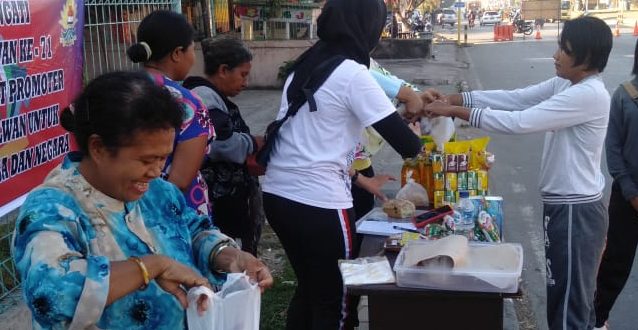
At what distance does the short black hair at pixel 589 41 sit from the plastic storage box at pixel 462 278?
927 millimetres

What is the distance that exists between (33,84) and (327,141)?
152 centimetres

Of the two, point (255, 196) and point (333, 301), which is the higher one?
point (255, 196)

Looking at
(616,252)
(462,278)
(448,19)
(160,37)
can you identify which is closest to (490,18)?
(448,19)

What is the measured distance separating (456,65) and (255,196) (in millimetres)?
18505

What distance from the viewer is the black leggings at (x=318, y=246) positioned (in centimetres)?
268

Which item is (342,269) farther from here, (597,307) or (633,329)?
(633,329)

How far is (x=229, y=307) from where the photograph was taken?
1.54 meters

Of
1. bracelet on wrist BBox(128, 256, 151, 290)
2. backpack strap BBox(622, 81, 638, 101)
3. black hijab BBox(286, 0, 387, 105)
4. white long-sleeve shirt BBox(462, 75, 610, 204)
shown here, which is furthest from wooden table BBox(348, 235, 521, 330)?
backpack strap BBox(622, 81, 638, 101)

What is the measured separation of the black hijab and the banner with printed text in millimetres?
→ 1294

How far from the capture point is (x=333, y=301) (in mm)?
2822

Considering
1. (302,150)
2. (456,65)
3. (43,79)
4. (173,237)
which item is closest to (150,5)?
(43,79)

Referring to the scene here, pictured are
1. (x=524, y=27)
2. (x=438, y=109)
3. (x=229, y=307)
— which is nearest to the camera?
(x=229, y=307)

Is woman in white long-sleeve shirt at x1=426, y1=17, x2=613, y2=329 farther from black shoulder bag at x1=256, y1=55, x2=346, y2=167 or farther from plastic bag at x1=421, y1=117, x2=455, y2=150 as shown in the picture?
black shoulder bag at x1=256, y1=55, x2=346, y2=167

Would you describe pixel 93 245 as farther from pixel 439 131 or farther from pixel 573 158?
pixel 439 131
